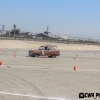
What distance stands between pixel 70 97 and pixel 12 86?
303cm

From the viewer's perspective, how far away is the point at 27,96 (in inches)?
388

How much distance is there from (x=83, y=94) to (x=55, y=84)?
8.25ft

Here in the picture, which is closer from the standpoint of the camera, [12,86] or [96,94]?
[96,94]

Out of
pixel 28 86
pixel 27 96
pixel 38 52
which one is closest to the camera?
pixel 27 96

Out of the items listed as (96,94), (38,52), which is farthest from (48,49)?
(96,94)

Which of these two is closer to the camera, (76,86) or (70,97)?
(70,97)

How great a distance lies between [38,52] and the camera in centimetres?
3538

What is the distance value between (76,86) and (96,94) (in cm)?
189

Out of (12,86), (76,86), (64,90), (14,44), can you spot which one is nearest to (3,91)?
(12,86)

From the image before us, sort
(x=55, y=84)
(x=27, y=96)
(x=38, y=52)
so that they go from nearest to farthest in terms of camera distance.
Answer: (x=27, y=96)
(x=55, y=84)
(x=38, y=52)

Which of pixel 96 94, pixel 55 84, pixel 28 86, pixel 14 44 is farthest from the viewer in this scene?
pixel 14 44

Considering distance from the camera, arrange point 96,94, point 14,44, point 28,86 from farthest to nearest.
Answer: point 14,44 → point 28,86 → point 96,94

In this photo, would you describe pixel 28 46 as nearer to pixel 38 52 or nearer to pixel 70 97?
pixel 38 52

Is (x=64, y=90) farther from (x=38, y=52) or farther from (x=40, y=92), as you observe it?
(x=38, y=52)
